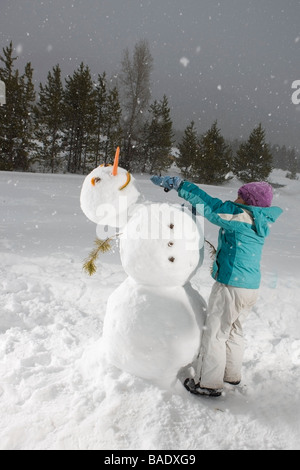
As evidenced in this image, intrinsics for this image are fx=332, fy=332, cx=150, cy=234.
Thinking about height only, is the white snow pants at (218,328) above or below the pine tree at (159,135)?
below

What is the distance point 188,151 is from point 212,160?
6.73 feet

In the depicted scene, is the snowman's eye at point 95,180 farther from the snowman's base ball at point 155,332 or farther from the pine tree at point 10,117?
the pine tree at point 10,117

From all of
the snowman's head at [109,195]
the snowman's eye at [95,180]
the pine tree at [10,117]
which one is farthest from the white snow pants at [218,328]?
the pine tree at [10,117]

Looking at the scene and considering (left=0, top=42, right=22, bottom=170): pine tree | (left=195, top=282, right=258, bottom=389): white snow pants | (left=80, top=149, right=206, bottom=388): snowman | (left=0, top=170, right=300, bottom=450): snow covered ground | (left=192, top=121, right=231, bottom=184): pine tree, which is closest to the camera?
(left=0, top=170, right=300, bottom=450): snow covered ground

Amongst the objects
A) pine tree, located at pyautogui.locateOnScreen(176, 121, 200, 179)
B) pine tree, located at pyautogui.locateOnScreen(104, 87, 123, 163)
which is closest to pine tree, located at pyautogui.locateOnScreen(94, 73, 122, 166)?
pine tree, located at pyautogui.locateOnScreen(104, 87, 123, 163)

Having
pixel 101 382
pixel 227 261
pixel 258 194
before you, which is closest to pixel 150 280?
pixel 227 261

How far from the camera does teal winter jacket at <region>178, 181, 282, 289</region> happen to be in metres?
2.43

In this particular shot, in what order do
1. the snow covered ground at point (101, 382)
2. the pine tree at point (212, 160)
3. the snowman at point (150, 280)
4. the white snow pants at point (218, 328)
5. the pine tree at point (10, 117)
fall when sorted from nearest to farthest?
1. the snow covered ground at point (101, 382)
2. the snowman at point (150, 280)
3. the white snow pants at point (218, 328)
4. the pine tree at point (10, 117)
5. the pine tree at point (212, 160)

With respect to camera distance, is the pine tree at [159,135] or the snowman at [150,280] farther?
the pine tree at [159,135]

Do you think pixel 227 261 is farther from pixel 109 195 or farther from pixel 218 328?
pixel 109 195

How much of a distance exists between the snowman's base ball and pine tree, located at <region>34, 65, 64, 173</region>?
23555 millimetres

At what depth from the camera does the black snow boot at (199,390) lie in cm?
253

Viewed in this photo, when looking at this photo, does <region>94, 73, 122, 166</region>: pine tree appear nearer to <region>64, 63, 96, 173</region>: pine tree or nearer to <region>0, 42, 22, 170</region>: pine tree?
<region>64, 63, 96, 173</region>: pine tree
